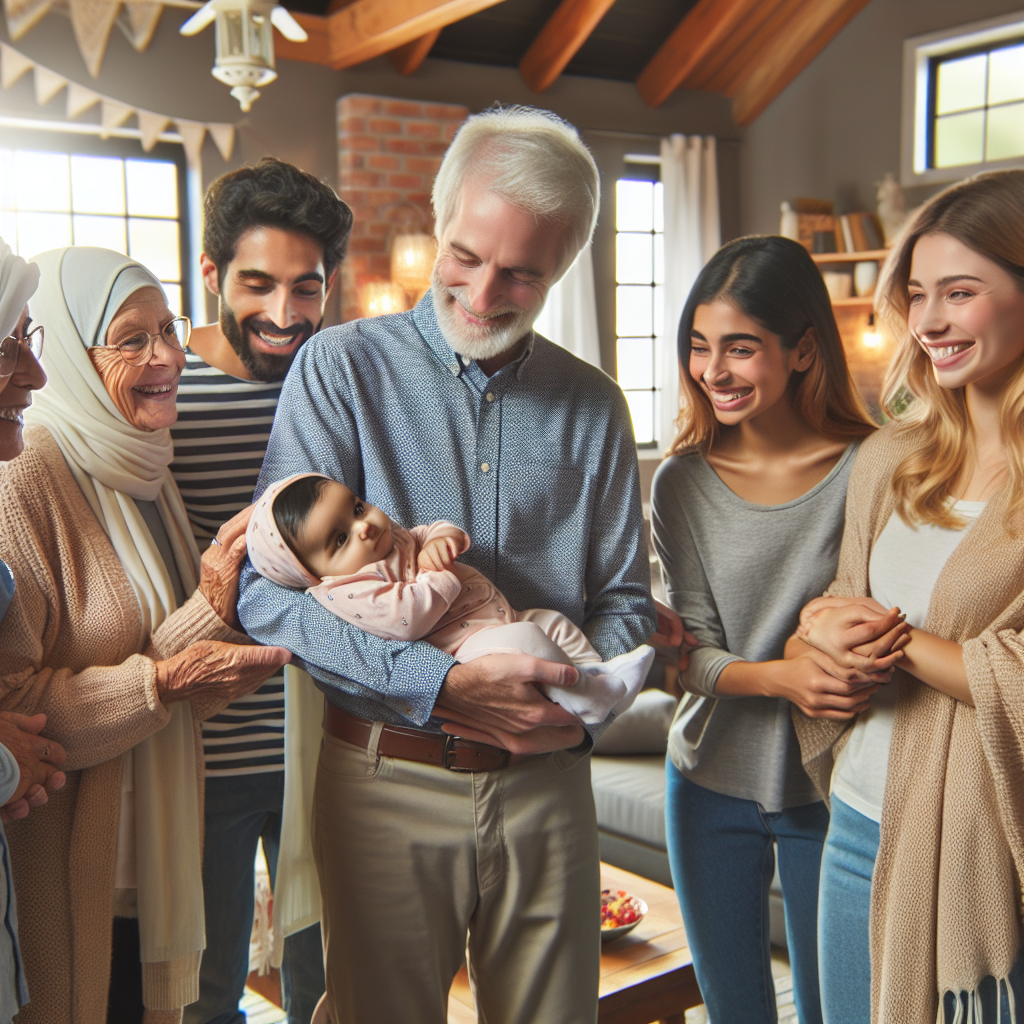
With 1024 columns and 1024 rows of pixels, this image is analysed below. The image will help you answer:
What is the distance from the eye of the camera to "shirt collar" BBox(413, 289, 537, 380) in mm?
1616

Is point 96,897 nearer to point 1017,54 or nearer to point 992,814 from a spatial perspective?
point 992,814

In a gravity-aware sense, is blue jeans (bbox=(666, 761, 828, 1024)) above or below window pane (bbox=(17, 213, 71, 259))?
below

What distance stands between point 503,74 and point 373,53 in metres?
1.23

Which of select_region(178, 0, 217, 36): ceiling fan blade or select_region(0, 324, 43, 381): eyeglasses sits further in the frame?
select_region(178, 0, 217, 36): ceiling fan blade

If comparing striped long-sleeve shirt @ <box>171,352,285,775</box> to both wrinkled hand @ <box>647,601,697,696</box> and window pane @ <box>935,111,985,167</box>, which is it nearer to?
wrinkled hand @ <box>647,601,697,696</box>

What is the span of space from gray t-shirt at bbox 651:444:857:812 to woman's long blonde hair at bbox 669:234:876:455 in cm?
8

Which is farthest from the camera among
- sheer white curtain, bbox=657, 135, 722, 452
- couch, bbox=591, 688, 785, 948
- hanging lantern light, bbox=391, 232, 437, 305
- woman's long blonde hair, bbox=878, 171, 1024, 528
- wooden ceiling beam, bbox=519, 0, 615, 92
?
sheer white curtain, bbox=657, 135, 722, 452

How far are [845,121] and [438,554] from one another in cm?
675

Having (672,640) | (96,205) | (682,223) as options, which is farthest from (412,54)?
(672,640)

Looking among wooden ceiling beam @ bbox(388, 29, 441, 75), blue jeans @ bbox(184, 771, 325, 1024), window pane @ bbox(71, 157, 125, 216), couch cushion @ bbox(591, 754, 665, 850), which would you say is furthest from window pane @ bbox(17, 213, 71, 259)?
blue jeans @ bbox(184, 771, 325, 1024)

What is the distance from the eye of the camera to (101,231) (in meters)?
5.63

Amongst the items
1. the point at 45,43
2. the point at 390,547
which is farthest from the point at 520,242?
the point at 45,43

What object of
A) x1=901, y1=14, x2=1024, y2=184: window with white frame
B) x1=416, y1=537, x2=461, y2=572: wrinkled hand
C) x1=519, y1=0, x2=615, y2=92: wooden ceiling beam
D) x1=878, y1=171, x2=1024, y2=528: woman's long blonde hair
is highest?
x1=519, y1=0, x2=615, y2=92: wooden ceiling beam

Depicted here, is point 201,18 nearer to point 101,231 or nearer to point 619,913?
point 101,231
